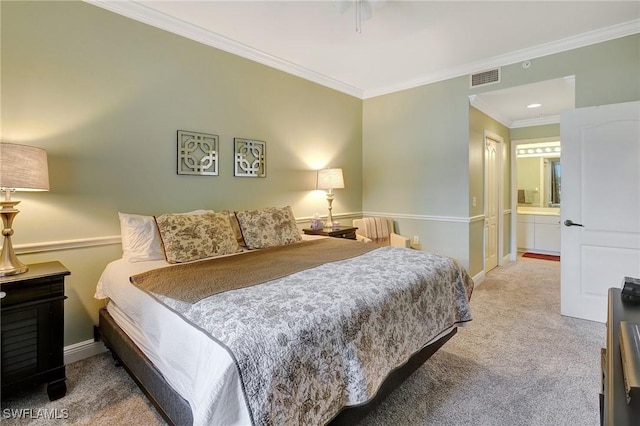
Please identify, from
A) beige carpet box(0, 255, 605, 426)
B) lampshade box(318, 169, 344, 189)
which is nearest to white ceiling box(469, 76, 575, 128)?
lampshade box(318, 169, 344, 189)

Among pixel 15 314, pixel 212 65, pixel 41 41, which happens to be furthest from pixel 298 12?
pixel 15 314

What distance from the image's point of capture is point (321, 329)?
1300 mm

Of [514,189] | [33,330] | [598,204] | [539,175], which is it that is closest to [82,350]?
[33,330]

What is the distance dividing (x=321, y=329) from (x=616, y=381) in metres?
0.90

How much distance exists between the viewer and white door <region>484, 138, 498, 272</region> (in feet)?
15.0

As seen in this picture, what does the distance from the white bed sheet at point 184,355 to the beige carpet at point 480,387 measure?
1.22 feet

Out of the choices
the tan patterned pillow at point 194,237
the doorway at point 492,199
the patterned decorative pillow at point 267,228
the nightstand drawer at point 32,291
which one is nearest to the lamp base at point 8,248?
the nightstand drawer at point 32,291

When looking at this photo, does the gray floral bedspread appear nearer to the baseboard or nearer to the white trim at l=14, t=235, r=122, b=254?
the white trim at l=14, t=235, r=122, b=254

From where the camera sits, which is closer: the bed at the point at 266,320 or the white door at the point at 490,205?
the bed at the point at 266,320

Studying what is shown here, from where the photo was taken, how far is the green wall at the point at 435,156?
346cm

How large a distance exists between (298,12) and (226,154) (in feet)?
4.72

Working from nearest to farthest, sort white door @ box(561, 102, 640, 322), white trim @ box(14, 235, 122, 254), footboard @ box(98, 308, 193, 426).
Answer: footboard @ box(98, 308, 193, 426)
white trim @ box(14, 235, 122, 254)
white door @ box(561, 102, 640, 322)

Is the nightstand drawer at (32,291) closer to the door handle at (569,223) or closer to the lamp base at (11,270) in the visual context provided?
the lamp base at (11,270)

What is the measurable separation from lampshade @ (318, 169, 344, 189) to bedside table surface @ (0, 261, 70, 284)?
2.64 meters
